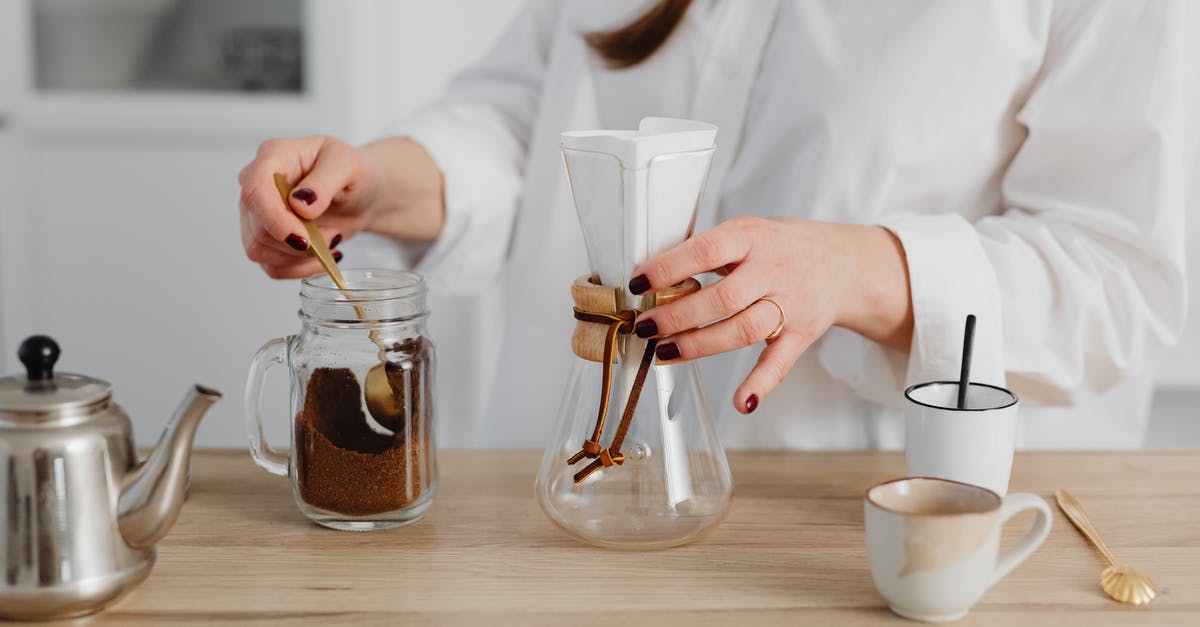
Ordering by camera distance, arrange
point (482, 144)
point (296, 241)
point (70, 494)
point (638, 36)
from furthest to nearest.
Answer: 1. point (482, 144)
2. point (638, 36)
3. point (296, 241)
4. point (70, 494)

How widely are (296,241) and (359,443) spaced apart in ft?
0.57

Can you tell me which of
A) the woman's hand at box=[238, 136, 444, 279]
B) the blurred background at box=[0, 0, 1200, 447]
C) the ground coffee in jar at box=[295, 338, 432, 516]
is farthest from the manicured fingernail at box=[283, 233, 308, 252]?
the blurred background at box=[0, 0, 1200, 447]

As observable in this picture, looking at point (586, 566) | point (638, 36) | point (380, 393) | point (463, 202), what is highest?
point (638, 36)

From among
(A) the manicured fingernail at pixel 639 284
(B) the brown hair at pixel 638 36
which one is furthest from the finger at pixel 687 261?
(B) the brown hair at pixel 638 36

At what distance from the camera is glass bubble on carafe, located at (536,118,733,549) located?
0.68m

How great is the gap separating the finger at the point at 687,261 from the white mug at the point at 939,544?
6.8 inches

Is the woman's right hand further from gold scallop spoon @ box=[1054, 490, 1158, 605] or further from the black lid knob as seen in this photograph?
gold scallop spoon @ box=[1054, 490, 1158, 605]

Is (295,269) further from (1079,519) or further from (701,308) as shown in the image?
(1079,519)

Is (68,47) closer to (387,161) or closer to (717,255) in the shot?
(387,161)

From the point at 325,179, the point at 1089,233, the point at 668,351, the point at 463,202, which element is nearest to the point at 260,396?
the point at 325,179

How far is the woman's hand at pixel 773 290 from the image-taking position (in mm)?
689

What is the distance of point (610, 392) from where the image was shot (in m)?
0.71

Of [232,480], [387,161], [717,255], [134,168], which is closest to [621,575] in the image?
[717,255]

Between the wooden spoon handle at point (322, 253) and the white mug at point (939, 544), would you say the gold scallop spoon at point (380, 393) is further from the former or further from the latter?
the white mug at point (939, 544)
